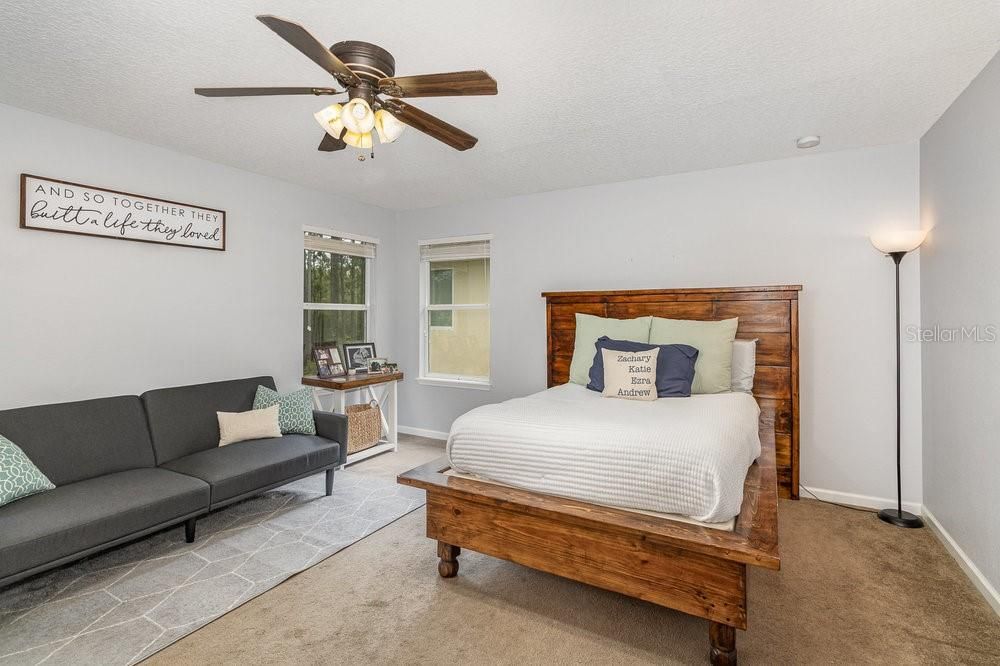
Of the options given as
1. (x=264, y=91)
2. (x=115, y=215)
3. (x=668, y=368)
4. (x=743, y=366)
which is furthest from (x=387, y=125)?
(x=743, y=366)

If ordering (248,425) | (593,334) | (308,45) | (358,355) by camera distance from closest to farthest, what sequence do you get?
(308,45) → (248,425) → (593,334) → (358,355)

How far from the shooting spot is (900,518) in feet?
9.86

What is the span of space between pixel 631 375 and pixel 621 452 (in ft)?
→ 3.69

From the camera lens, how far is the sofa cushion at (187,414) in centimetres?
305

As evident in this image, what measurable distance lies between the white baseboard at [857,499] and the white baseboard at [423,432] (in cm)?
324

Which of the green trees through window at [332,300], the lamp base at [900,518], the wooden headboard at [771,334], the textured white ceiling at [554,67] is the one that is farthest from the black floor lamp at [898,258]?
the green trees through window at [332,300]

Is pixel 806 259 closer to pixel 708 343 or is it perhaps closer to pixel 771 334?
pixel 771 334

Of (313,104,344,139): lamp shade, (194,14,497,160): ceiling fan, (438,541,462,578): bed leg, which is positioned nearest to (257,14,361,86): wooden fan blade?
(194,14,497,160): ceiling fan

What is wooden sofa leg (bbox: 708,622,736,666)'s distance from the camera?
174 centimetres

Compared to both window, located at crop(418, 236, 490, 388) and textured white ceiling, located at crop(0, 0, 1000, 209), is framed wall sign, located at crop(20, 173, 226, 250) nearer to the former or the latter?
textured white ceiling, located at crop(0, 0, 1000, 209)

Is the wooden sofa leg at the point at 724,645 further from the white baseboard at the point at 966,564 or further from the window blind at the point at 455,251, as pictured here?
the window blind at the point at 455,251

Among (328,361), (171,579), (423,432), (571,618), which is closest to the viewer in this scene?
(571,618)

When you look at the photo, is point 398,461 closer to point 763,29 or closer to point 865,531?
point 865,531

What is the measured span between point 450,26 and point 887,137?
9.66 feet
